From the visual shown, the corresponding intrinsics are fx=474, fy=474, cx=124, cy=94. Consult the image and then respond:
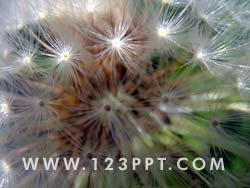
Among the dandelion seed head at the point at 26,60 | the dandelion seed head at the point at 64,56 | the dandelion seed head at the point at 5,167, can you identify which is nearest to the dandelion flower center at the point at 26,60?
the dandelion seed head at the point at 26,60

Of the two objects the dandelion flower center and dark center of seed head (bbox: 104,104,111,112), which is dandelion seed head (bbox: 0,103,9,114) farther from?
dark center of seed head (bbox: 104,104,111,112)

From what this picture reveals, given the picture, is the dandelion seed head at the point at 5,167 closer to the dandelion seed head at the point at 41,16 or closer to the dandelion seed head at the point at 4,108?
the dandelion seed head at the point at 4,108

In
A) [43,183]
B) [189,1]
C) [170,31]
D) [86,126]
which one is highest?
[189,1]

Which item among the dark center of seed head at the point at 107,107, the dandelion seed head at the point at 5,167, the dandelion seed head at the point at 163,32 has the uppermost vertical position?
the dandelion seed head at the point at 163,32

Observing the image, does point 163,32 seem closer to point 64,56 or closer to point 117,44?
point 117,44

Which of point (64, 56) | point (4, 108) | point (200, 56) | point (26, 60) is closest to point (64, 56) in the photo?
point (64, 56)

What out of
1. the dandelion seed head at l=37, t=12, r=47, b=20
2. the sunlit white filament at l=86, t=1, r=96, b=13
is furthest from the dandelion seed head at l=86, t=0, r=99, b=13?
the dandelion seed head at l=37, t=12, r=47, b=20

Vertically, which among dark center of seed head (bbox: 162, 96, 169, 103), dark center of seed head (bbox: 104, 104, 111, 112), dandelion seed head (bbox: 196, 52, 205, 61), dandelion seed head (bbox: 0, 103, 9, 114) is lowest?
dark center of seed head (bbox: 104, 104, 111, 112)

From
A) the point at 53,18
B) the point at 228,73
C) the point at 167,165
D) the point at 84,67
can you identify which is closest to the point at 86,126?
the point at 84,67

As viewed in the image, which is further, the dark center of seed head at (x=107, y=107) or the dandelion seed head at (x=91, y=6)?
the dandelion seed head at (x=91, y=6)

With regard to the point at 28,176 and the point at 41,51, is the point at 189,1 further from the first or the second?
the point at 28,176

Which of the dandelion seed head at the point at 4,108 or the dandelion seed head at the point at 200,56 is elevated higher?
the dandelion seed head at the point at 200,56
